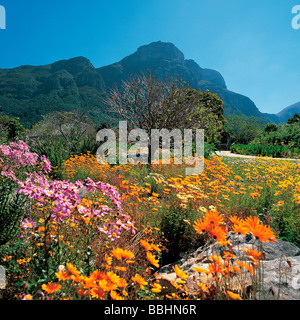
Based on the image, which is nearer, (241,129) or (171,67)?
(241,129)

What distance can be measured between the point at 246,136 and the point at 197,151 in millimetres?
26433

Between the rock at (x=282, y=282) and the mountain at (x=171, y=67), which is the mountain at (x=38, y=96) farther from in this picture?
the mountain at (x=171, y=67)

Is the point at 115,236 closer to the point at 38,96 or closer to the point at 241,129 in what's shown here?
the point at 241,129

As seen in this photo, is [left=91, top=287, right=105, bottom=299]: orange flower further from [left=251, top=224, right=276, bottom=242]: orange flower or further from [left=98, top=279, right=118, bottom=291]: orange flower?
[left=251, top=224, right=276, bottom=242]: orange flower

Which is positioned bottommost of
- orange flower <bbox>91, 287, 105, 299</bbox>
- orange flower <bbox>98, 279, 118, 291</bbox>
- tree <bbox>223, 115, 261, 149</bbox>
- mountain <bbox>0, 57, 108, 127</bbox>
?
orange flower <bbox>91, 287, 105, 299</bbox>

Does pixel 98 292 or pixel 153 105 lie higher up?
pixel 153 105

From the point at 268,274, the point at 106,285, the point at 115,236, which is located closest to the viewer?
the point at 106,285

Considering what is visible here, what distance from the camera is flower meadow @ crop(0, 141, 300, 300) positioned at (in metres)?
1.22

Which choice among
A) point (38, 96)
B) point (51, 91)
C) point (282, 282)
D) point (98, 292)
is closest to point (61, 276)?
point (98, 292)

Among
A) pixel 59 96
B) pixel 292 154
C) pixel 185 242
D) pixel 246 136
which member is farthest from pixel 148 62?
pixel 185 242

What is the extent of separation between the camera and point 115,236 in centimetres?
173

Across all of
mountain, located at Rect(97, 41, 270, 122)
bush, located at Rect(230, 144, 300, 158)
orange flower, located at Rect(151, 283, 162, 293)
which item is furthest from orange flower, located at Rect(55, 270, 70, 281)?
mountain, located at Rect(97, 41, 270, 122)

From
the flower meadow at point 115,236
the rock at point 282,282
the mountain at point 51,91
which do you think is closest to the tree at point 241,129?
the mountain at point 51,91

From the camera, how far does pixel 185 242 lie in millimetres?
2611
